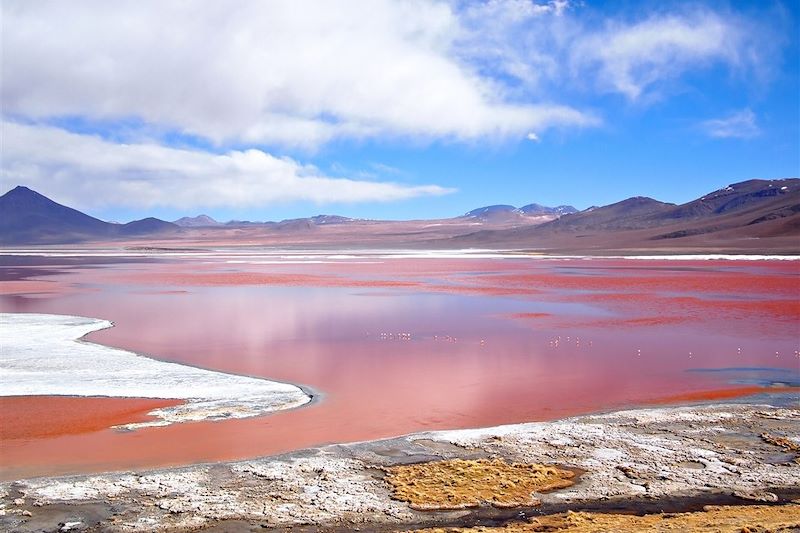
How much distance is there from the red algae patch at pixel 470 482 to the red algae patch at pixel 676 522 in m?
0.41

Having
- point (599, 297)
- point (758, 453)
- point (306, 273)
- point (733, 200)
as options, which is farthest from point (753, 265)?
point (733, 200)

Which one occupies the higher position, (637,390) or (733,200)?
(733,200)

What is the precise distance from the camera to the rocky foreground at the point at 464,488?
4.97 metres

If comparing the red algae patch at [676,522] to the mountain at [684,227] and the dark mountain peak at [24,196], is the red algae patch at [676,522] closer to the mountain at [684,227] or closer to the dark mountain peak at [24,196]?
the mountain at [684,227]

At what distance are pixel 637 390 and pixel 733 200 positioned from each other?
121449mm

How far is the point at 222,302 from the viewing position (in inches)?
818

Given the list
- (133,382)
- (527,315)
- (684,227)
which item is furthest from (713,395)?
(684,227)

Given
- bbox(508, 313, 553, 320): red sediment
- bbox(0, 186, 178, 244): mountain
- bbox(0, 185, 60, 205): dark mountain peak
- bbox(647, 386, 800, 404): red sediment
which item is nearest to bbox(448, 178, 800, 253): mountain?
bbox(508, 313, 553, 320): red sediment

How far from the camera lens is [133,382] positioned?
31.9 ft

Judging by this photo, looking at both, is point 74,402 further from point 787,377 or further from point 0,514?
point 787,377

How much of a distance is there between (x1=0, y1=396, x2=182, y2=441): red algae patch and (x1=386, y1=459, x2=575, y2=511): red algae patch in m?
3.61

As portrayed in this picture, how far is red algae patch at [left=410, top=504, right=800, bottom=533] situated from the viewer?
4680 mm

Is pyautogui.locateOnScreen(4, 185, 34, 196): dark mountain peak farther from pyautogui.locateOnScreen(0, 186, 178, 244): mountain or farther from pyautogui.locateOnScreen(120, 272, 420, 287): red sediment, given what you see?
pyautogui.locateOnScreen(120, 272, 420, 287): red sediment

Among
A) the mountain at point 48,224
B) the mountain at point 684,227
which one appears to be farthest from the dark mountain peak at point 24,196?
the mountain at point 684,227
